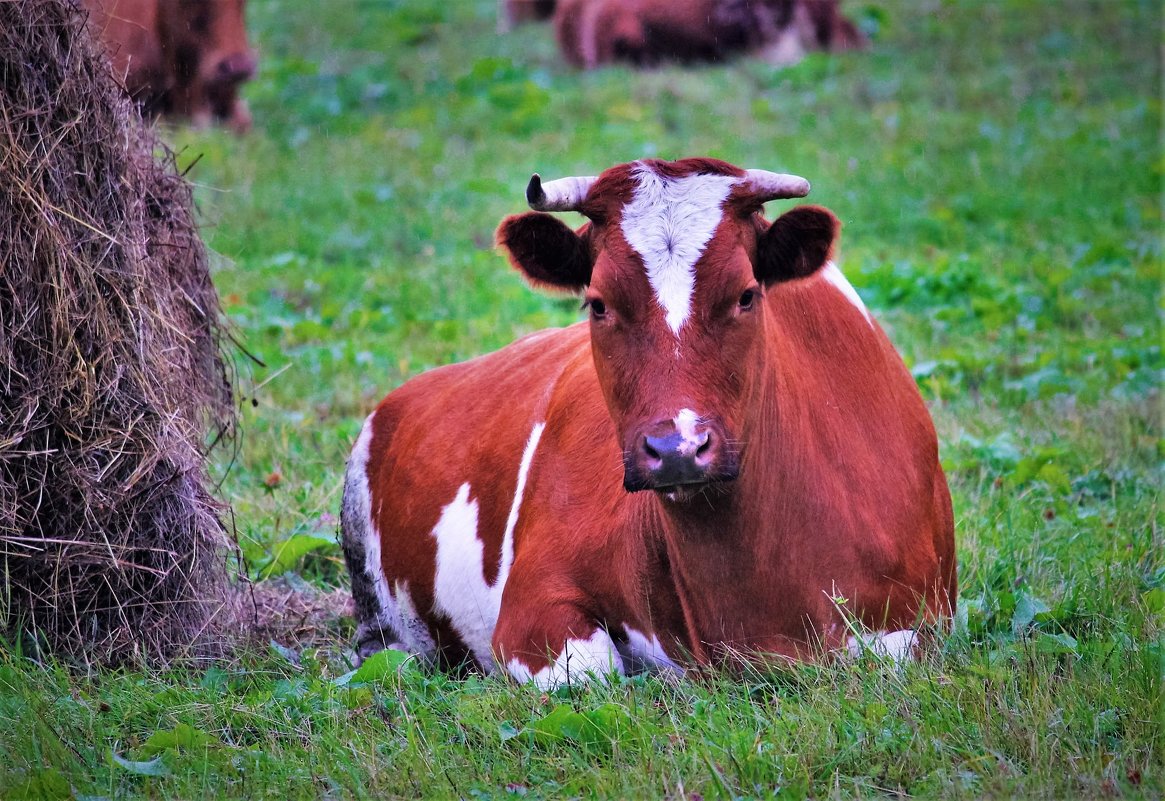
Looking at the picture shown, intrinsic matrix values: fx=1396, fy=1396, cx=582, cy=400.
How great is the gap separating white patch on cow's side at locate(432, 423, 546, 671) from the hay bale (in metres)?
0.99

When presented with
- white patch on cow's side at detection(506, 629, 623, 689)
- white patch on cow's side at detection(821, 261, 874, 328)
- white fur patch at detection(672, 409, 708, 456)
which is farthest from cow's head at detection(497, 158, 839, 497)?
white patch on cow's side at detection(506, 629, 623, 689)

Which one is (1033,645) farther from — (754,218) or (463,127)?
(463,127)

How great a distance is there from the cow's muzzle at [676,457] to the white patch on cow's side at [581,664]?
859mm

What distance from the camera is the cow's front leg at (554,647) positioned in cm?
470

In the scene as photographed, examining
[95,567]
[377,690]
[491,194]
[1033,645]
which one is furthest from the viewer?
[491,194]

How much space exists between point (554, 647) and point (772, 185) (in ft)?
5.70

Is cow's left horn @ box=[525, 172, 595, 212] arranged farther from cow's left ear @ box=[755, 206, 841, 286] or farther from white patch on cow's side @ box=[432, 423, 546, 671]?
white patch on cow's side @ box=[432, 423, 546, 671]

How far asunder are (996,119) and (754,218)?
11723mm

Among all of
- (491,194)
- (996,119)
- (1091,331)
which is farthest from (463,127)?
(1091,331)

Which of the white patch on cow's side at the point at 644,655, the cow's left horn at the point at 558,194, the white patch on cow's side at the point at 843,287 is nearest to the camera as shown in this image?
the cow's left horn at the point at 558,194

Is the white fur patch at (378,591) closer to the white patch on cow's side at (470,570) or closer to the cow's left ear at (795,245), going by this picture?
the white patch on cow's side at (470,570)

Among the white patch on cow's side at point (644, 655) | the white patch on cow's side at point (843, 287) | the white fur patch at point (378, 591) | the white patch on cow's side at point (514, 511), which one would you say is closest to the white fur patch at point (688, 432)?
the white patch on cow's side at point (644, 655)

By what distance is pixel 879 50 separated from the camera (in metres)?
18.5

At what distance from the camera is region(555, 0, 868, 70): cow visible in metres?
18.6
